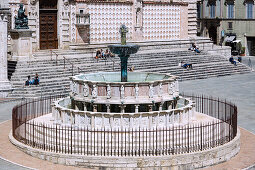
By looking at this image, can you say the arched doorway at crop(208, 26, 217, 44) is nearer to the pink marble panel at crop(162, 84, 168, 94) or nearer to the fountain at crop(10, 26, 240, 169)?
the fountain at crop(10, 26, 240, 169)

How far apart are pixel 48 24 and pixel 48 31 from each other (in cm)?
54

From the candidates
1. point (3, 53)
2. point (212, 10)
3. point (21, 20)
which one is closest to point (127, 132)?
point (3, 53)

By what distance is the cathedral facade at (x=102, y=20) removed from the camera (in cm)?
3934

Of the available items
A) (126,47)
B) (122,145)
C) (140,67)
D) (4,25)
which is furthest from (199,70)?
(122,145)

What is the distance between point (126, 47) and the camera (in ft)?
72.4

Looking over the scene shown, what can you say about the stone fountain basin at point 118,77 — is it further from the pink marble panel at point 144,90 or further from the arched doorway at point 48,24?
the arched doorway at point 48,24

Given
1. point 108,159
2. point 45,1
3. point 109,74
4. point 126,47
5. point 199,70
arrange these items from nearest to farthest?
point 108,159 < point 126,47 < point 109,74 < point 45,1 < point 199,70

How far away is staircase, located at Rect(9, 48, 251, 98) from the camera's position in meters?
32.8

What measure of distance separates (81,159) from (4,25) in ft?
55.2

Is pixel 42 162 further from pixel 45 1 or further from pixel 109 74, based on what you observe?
pixel 45 1

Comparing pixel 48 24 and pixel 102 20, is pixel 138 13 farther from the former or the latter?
pixel 48 24

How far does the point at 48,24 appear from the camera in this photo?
131ft

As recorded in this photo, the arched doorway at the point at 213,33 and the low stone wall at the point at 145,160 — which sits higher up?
the arched doorway at the point at 213,33

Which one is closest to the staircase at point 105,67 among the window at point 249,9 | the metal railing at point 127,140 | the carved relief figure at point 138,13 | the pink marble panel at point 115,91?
the carved relief figure at point 138,13
